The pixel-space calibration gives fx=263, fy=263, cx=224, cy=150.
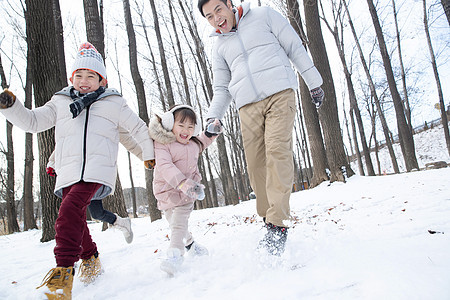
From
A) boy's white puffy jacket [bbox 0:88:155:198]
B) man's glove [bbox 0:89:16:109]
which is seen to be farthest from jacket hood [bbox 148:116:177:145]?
man's glove [bbox 0:89:16:109]

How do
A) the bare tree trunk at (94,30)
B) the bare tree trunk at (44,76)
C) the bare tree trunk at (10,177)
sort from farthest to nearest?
the bare tree trunk at (10,177) < the bare tree trunk at (94,30) < the bare tree trunk at (44,76)

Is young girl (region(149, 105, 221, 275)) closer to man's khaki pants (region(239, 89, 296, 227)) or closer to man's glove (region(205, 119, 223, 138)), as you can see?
man's glove (region(205, 119, 223, 138))

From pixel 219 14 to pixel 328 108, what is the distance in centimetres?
499

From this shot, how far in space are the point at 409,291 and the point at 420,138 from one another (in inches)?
1349

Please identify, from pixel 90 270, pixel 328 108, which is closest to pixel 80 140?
pixel 90 270

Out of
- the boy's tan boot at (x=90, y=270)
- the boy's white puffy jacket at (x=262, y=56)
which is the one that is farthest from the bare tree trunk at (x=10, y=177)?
the boy's white puffy jacket at (x=262, y=56)

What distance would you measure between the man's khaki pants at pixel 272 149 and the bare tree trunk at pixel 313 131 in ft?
15.7

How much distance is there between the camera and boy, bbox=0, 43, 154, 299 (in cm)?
175

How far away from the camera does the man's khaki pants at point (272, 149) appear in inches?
78.0

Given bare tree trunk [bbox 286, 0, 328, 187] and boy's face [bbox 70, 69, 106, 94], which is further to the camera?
bare tree trunk [bbox 286, 0, 328, 187]

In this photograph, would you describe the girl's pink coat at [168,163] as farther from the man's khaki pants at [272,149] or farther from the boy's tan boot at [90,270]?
the boy's tan boot at [90,270]

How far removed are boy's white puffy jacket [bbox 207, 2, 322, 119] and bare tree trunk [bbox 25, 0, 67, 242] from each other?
3.44 m

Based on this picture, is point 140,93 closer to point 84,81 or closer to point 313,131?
point 313,131

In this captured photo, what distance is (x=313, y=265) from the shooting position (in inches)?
64.9
